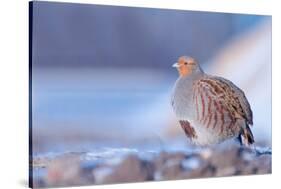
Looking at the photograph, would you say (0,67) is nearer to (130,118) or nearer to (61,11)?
(61,11)

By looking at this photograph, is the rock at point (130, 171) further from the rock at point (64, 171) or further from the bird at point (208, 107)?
the bird at point (208, 107)

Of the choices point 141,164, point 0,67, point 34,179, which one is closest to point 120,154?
point 141,164

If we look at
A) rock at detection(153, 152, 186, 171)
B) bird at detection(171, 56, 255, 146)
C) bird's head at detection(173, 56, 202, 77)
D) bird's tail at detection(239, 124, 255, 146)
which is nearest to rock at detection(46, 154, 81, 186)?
rock at detection(153, 152, 186, 171)

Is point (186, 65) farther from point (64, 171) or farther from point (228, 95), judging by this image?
point (64, 171)

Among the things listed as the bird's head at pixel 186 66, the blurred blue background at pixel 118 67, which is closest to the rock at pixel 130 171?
the blurred blue background at pixel 118 67

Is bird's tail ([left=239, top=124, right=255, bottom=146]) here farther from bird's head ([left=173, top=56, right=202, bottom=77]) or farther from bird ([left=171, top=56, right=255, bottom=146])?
bird's head ([left=173, top=56, right=202, bottom=77])
